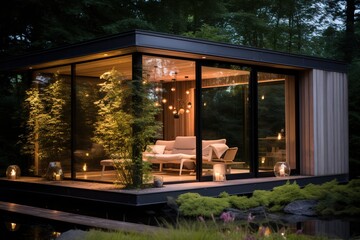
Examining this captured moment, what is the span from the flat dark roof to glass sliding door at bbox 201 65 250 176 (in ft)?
1.45

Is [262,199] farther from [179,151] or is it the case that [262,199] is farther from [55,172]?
[55,172]

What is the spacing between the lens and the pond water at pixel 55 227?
7.09 metres

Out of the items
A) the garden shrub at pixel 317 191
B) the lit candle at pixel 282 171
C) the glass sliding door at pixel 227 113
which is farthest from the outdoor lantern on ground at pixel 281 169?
the garden shrub at pixel 317 191

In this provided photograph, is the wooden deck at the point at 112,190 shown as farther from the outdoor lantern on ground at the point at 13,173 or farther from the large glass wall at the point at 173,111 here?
the large glass wall at the point at 173,111

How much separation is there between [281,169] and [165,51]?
424 centimetres

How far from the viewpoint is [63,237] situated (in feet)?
18.7

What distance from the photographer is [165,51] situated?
9859 mm

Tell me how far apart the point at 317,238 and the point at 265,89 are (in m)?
7.39

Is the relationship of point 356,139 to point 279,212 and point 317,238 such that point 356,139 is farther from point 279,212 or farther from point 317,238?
point 317,238

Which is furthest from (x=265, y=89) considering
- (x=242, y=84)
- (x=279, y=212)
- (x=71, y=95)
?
(x=71, y=95)

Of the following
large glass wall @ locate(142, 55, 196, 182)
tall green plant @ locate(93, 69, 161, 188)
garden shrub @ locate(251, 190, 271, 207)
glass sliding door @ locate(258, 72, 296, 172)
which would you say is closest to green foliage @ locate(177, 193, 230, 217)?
garden shrub @ locate(251, 190, 271, 207)

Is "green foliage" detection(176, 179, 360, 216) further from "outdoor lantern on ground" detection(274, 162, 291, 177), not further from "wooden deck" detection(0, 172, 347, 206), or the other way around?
"outdoor lantern on ground" detection(274, 162, 291, 177)

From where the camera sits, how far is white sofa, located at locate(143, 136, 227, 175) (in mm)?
10953

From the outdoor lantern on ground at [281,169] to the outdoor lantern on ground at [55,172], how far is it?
16.1ft
